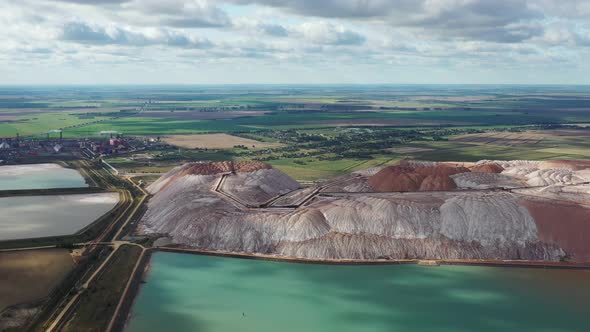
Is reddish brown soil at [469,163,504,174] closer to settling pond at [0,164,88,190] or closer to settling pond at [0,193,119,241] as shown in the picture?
settling pond at [0,193,119,241]

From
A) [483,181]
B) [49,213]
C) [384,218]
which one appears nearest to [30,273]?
[49,213]

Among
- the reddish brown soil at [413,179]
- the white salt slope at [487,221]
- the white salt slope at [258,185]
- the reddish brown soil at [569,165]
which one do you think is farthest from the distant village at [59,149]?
the reddish brown soil at [569,165]

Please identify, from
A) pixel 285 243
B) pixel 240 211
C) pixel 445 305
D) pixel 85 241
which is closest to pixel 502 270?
pixel 445 305

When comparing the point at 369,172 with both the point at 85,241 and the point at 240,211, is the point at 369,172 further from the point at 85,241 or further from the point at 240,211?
the point at 85,241

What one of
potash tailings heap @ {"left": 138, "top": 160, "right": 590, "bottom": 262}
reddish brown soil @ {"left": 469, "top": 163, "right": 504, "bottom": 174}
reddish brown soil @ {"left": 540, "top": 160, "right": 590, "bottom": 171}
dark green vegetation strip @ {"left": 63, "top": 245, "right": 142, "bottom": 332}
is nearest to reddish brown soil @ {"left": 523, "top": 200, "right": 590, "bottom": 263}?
potash tailings heap @ {"left": 138, "top": 160, "right": 590, "bottom": 262}

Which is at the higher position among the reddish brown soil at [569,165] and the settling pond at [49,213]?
the reddish brown soil at [569,165]

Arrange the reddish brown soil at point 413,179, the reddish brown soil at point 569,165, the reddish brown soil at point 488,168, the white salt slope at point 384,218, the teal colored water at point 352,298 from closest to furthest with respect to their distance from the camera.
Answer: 1. the teal colored water at point 352,298
2. the white salt slope at point 384,218
3. the reddish brown soil at point 413,179
4. the reddish brown soil at point 488,168
5. the reddish brown soil at point 569,165

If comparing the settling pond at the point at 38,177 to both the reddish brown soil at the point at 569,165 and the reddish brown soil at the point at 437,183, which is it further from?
the reddish brown soil at the point at 569,165
